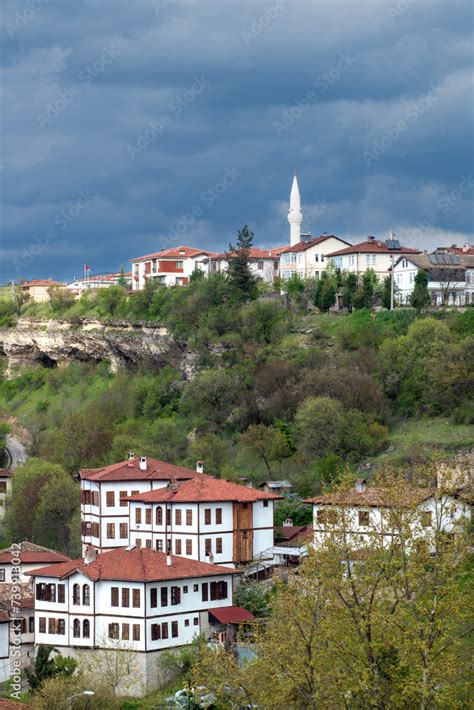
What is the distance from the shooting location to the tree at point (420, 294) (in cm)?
10050

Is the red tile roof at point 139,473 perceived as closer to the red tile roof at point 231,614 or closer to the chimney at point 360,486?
the chimney at point 360,486

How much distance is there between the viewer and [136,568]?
→ 60.9 m

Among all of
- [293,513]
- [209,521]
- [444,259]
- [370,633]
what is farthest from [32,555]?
[444,259]

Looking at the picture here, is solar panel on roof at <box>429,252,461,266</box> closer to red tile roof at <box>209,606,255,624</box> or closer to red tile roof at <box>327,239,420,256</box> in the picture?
red tile roof at <box>327,239,420,256</box>

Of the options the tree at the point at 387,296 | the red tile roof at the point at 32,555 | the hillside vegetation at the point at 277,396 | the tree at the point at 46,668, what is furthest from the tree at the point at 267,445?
the tree at the point at 46,668

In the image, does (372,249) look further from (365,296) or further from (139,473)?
(139,473)

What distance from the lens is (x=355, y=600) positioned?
4306 centimetres

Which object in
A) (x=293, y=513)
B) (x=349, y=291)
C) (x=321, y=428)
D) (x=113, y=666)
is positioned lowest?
(x=113, y=666)

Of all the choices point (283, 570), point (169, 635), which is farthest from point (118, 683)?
point (283, 570)

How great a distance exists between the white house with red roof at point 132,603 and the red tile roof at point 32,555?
21.3ft

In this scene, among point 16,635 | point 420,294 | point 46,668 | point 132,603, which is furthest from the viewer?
point 420,294

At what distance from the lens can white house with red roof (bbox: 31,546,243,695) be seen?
59.4m

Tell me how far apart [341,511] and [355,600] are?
3725mm

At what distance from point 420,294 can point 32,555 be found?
39.9 metres
